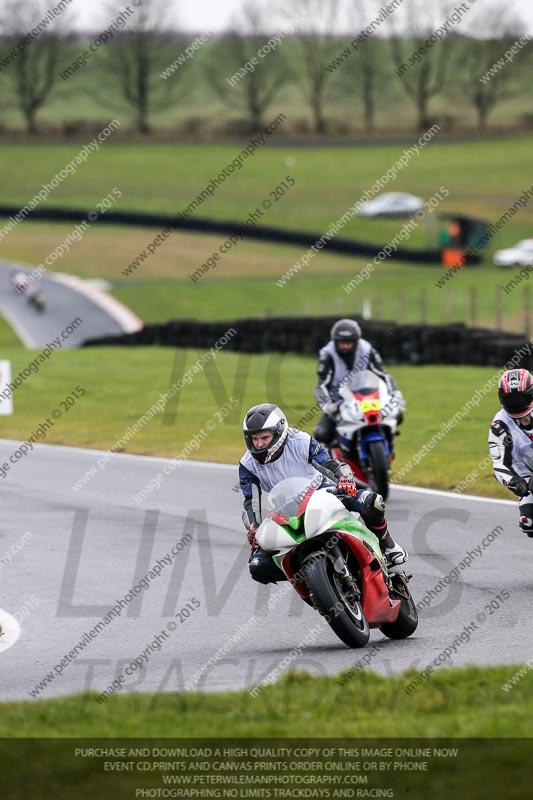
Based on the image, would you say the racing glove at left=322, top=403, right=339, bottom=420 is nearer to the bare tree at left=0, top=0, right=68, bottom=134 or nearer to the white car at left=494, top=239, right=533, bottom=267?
the white car at left=494, top=239, right=533, bottom=267

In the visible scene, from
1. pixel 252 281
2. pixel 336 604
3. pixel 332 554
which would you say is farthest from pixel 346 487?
pixel 252 281

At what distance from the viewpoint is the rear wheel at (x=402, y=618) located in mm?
8875

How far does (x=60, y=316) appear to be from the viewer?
4575 centimetres

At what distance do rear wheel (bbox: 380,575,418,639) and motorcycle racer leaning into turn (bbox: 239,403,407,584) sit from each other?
0.15 metres

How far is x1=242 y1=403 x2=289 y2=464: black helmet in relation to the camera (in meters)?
8.88

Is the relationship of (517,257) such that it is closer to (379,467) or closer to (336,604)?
(379,467)

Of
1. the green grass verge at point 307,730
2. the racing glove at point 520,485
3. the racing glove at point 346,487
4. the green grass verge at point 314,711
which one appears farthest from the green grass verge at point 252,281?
the green grass verge at point 307,730

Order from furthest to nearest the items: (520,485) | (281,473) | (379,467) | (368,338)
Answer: (368,338), (379,467), (520,485), (281,473)

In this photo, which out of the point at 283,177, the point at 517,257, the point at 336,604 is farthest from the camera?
the point at 283,177

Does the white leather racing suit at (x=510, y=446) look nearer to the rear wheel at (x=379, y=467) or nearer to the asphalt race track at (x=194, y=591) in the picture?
the asphalt race track at (x=194, y=591)

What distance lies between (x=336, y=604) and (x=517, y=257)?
168 feet

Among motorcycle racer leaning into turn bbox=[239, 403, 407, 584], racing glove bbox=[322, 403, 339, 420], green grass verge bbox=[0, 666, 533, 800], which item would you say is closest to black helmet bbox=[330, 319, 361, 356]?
racing glove bbox=[322, 403, 339, 420]

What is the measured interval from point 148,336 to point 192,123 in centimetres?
6827
